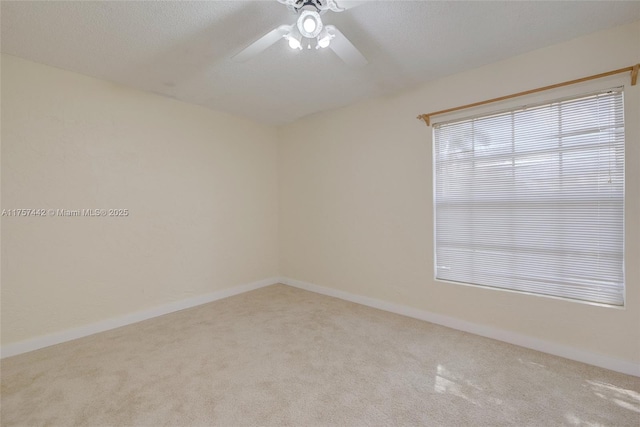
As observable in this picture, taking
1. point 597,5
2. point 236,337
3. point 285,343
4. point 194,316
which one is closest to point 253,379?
point 285,343

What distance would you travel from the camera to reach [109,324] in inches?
108

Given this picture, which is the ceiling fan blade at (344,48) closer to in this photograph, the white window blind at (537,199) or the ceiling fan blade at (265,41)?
the ceiling fan blade at (265,41)

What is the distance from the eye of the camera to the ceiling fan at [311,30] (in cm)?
155

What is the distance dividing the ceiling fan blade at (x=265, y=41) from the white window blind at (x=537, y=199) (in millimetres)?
1810

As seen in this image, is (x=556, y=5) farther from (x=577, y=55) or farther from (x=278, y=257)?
(x=278, y=257)

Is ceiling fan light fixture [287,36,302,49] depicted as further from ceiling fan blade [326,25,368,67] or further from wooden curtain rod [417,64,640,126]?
wooden curtain rod [417,64,640,126]

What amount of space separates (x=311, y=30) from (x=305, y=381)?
2.16 m

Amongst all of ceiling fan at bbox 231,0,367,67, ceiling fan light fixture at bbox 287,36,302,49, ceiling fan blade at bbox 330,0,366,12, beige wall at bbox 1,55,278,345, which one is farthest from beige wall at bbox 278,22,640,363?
ceiling fan light fixture at bbox 287,36,302,49

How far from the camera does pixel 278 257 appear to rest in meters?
4.42

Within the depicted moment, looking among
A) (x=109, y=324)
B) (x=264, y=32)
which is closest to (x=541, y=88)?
(x=264, y=32)

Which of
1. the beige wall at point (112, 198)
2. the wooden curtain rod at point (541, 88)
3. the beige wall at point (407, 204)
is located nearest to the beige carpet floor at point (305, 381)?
the beige wall at point (407, 204)

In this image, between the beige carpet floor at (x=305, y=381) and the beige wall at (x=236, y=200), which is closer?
the beige carpet floor at (x=305, y=381)

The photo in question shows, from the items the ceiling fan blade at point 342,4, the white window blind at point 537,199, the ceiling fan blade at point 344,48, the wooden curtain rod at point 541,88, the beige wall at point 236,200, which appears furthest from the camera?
the beige wall at point 236,200

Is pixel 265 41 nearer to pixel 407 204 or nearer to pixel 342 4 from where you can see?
pixel 342 4
